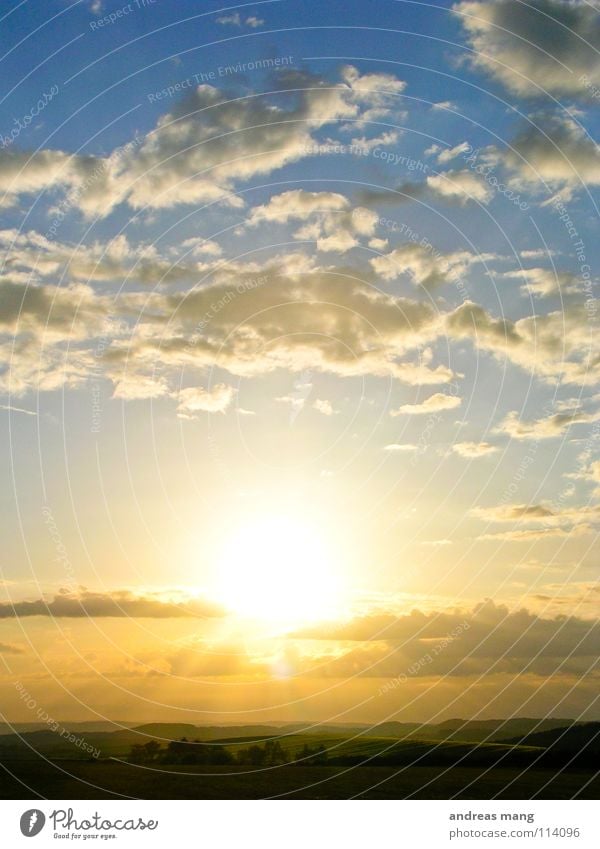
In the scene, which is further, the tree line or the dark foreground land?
the tree line

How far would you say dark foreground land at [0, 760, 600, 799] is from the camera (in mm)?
47844

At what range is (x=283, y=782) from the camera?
51000 millimetres

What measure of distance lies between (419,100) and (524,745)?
132ft

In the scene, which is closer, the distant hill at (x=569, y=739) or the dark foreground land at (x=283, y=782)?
the dark foreground land at (x=283, y=782)

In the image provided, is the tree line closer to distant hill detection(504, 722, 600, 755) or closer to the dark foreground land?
the dark foreground land

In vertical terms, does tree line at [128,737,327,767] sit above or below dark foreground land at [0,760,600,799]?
above

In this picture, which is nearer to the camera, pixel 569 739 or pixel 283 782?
pixel 283 782

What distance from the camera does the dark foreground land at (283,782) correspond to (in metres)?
47.8

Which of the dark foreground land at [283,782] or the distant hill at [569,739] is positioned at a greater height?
the distant hill at [569,739]

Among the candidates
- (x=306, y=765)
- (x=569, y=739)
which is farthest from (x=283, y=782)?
(x=569, y=739)

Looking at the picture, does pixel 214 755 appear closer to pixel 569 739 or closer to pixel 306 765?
pixel 306 765

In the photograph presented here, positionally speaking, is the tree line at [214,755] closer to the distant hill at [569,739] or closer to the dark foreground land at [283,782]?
the dark foreground land at [283,782]
